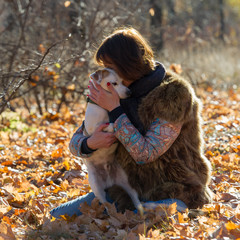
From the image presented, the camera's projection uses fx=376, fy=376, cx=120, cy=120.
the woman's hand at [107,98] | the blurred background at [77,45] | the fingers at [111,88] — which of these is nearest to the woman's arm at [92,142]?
the woman's hand at [107,98]

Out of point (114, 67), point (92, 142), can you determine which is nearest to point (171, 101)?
point (114, 67)

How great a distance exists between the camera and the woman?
110 inches

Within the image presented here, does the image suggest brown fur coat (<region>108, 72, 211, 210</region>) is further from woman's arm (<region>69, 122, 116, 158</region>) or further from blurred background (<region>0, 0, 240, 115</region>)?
blurred background (<region>0, 0, 240, 115</region>)

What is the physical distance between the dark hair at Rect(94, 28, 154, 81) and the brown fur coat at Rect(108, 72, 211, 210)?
0.65 feet

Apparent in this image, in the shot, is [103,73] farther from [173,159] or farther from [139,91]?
[173,159]

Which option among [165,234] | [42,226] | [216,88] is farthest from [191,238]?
[216,88]

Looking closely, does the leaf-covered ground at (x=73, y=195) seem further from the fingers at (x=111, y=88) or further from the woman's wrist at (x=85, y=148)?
the fingers at (x=111, y=88)

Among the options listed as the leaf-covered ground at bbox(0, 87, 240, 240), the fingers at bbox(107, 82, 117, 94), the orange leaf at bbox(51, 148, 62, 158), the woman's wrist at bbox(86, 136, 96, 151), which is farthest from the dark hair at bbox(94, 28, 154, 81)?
the orange leaf at bbox(51, 148, 62, 158)

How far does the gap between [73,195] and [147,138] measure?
125 centimetres

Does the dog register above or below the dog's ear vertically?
below

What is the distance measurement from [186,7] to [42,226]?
23688mm

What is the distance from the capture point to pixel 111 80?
2914 mm

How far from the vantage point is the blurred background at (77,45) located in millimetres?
6285

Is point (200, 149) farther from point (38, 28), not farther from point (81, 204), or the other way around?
point (38, 28)
